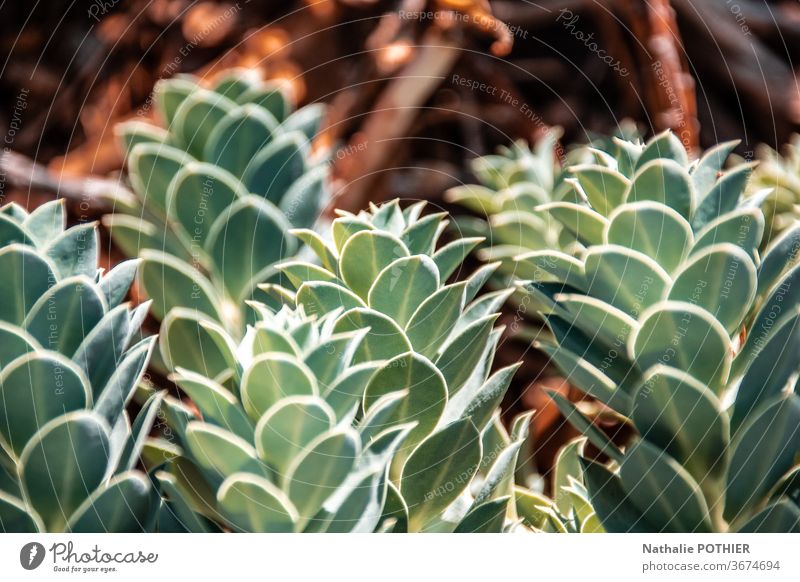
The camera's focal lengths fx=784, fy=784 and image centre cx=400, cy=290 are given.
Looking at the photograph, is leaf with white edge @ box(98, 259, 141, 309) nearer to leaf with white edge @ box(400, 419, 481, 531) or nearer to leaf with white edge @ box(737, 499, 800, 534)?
leaf with white edge @ box(400, 419, 481, 531)

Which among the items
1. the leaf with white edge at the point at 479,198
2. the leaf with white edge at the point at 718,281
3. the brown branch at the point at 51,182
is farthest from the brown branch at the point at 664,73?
the brown branch at the point at 51,182

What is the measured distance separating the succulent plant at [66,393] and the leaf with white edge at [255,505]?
30 millimetres

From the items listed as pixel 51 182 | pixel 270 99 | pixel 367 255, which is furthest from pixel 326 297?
pixel 51 182

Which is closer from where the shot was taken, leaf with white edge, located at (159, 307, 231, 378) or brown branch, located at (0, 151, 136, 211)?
leaf with white edge, located at (159, 307, 231, 378)

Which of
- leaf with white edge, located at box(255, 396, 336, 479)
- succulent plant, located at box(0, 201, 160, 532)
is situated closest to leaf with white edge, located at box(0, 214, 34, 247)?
succulent plant, located at box(0, 201, 160, 532)

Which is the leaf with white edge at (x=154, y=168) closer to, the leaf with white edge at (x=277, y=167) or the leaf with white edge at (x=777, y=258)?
the leaf with white edge at (x=277, y=167)

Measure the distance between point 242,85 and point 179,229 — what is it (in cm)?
8

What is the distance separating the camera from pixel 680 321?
258 mm

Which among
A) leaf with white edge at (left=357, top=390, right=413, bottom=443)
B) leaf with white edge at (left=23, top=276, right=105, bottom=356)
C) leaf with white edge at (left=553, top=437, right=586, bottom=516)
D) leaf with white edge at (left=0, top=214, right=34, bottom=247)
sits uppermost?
leaf with white edge at (left=0, top=214, right=34, bottom=247)

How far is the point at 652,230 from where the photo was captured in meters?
0.27

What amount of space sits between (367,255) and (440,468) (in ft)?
0.26

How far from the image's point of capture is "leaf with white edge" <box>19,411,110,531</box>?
25cm

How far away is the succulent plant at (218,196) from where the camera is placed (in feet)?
1.06

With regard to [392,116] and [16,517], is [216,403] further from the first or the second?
[392,116]
